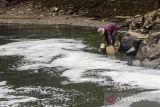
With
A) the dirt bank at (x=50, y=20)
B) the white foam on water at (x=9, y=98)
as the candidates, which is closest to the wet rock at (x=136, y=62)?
the white foam on water at (x=9, y=98)

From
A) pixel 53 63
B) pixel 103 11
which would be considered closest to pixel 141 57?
pixel 53 63

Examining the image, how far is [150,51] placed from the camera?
15.7 m

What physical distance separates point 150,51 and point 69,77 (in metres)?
3.39

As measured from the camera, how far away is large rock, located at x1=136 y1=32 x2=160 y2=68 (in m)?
14.9

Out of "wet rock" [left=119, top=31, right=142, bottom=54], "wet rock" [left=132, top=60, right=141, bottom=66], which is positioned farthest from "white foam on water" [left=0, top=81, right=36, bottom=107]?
"wet rock" [left=119, top=31, right=142, bottom=54]

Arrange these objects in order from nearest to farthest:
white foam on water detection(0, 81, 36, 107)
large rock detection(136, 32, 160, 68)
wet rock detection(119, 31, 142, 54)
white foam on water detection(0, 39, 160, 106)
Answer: white foam on water detection(0, 81, 36, 107) → white foam on water detection(0, 39, 160, 106) → large rock detection(136, 32, 160, 68) → wet rock detection(119, 31, 142, 54)

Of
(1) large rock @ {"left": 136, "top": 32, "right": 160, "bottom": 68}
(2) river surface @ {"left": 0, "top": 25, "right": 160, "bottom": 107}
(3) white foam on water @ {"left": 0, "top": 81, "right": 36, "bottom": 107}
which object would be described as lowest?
(3) white foam on water @ {"left": 0, "top": 81, "right": 36, "bottom": 107}

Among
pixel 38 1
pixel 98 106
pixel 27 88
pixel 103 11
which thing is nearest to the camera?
pixel 98 106

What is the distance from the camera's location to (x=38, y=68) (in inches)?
611

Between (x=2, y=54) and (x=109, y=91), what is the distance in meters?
7.45

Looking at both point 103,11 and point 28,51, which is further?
point 103,11

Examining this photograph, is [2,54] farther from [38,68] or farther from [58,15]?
[58,15]

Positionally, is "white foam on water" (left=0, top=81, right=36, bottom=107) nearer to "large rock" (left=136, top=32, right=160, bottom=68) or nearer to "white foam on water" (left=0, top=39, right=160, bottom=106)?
"white foam on water" (left=0, top=39, right=160, bottom=106)

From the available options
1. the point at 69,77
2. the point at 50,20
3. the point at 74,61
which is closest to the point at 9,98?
the point at 69,77
